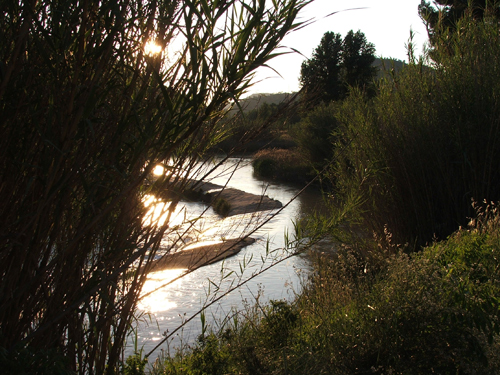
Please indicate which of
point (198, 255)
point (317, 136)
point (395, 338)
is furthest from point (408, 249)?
point (317, 136)

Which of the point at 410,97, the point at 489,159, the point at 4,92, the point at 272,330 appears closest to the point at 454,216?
the point at 489,159

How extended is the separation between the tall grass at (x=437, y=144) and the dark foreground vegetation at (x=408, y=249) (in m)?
0.02

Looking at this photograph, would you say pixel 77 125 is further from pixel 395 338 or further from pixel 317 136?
pixel 317 136

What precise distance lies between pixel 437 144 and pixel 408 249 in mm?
1354

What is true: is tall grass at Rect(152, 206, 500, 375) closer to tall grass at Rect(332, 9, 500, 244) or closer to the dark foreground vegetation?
the dark foreground vegetation

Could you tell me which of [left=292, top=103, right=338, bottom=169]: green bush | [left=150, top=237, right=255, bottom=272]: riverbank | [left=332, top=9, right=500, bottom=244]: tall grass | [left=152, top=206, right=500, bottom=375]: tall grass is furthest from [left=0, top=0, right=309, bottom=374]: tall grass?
[left=292, top=103, right=338, bottom=169]: green bush

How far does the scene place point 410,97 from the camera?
237 inches

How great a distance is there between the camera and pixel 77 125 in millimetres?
1512

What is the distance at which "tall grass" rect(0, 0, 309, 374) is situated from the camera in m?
1.48

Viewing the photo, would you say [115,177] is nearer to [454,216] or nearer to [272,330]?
[272,330]

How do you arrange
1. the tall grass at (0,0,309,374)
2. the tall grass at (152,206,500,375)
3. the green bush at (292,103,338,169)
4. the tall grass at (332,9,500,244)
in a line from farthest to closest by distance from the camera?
the green bush at (292,103,338,169), the tall grass at (332,9,500,244), the tall grass at (152,206,500,375), the tall grass at (0,0,309,374)

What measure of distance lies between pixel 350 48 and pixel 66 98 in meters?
32.6

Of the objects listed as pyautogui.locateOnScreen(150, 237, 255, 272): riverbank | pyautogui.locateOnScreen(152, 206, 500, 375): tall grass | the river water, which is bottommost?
the river water

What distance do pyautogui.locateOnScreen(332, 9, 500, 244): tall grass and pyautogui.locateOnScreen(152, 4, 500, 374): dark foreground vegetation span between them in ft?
0.05
